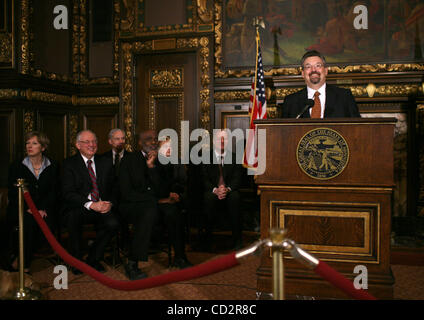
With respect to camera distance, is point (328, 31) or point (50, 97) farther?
point (50, 97)

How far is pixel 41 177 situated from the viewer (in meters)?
4.54

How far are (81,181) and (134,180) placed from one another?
0.62 m

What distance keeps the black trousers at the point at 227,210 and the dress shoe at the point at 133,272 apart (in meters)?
1.36

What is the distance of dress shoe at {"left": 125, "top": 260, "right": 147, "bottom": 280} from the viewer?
3.93 m

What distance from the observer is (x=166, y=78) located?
22.3 ft

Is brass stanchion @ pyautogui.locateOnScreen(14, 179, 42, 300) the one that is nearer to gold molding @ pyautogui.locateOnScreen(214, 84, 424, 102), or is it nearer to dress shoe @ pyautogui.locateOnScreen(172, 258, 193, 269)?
dress shoe @ pyautogui.locateOnScreen(172, 258, 193, 269)

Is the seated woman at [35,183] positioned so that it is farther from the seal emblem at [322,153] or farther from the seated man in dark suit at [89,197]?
the seal emblem at [322,153]

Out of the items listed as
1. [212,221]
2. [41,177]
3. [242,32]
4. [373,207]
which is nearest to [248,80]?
[242,32]

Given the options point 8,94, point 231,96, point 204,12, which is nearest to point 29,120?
point 8,94

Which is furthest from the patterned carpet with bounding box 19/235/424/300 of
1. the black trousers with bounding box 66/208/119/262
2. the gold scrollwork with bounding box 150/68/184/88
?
the gold scrollwork with bounding box 150/68/184/88


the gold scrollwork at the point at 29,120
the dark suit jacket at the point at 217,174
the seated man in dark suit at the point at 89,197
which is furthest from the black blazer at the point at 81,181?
the gold scrollwork at the point at 29,120

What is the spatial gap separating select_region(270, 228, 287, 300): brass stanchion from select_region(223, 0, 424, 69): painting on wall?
4979mm

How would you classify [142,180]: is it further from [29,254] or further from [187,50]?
[187,50]

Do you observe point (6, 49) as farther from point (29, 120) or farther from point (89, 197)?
point (89, 197)
